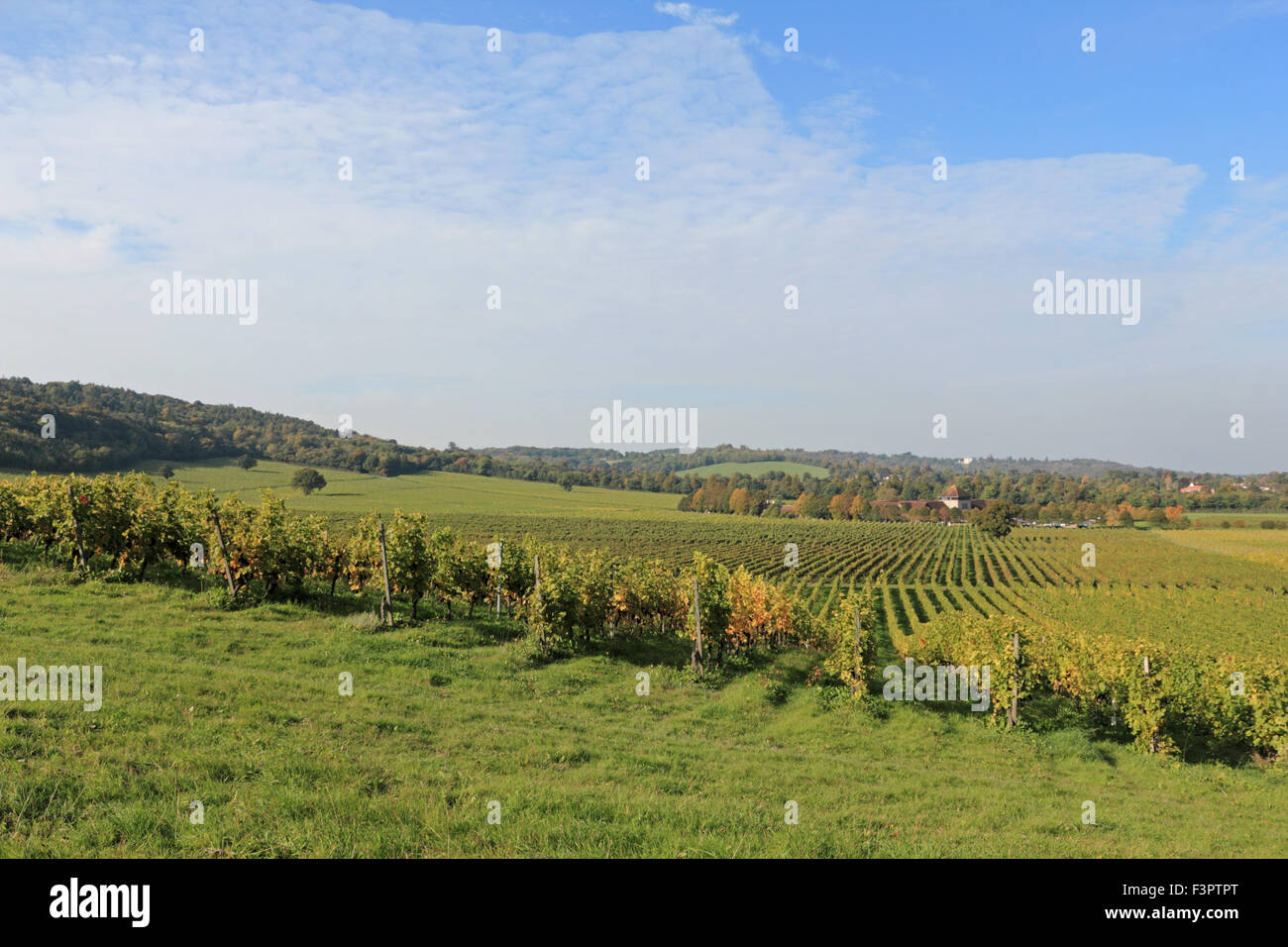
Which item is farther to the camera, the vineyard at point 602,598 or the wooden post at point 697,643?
the wooden post at point 697,643

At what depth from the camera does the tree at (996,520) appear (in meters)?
154

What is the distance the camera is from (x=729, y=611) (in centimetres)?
2659

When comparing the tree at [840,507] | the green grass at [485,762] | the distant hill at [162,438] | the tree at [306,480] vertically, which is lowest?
the tree at [840,507]

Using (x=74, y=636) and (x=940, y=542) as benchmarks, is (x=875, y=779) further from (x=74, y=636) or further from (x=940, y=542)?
(x=940, y=542)

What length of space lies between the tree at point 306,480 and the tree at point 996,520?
148 m

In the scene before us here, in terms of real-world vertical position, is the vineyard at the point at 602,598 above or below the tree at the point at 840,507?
above

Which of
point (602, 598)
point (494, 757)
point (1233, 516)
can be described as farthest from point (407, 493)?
point (1233, 516)

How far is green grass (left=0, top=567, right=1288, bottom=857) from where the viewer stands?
6.86 meters

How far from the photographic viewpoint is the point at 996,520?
514 ft

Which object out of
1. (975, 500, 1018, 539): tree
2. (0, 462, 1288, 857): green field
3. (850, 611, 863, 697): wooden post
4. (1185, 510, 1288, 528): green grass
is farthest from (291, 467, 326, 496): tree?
(1185, 510, 1288, 528): green grass

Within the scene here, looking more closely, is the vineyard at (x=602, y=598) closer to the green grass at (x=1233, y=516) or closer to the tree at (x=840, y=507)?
the tree at (x=840, y=507)

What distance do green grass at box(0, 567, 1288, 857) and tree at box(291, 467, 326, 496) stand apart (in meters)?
93.7

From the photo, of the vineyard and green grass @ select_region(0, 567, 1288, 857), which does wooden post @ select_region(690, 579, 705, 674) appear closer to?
the vineyard

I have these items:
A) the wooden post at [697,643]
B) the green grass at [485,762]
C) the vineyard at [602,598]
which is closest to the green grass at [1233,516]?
the vineyard at [602,598]
